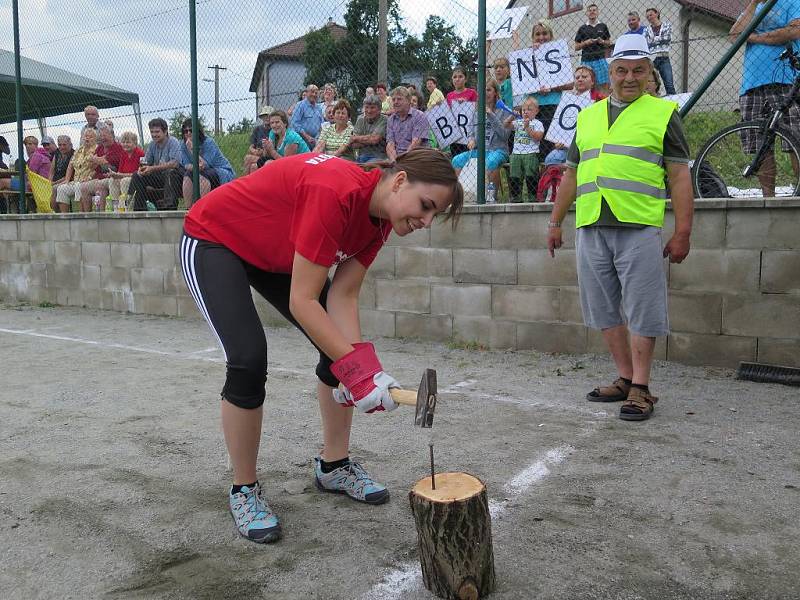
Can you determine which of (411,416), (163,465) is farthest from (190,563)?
(411,416)

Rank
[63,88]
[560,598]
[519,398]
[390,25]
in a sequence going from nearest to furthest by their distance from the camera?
[560,598]
[519,398]
[390,25]
[63,88]

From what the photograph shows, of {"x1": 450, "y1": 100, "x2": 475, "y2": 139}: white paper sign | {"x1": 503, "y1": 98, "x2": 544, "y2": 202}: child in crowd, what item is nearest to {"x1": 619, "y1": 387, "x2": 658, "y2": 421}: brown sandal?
{"x1": 503, "y1": 98, "x2": 544, "y2": 202}: child in crowd

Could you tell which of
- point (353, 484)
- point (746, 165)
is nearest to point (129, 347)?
point (353, 484)

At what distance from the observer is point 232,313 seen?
104 inches

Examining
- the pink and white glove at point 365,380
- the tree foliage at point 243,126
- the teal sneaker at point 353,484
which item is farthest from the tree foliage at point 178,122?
the pink and white glove at point 365,380

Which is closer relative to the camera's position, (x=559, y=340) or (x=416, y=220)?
(x=416, y=220)

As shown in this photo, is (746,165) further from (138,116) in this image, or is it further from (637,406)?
(138,116)

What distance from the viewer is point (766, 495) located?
120 inches

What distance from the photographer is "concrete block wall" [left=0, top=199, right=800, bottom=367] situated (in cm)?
499

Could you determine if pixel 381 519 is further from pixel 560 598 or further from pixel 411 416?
pixel 411 416

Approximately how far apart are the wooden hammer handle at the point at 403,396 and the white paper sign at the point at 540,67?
4.75 m

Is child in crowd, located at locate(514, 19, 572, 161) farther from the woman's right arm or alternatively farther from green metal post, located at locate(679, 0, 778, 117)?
the woman's right arm

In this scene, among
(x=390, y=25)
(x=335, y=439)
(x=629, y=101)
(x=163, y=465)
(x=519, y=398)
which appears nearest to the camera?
(x=335, y=439)

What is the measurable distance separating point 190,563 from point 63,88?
960cm
